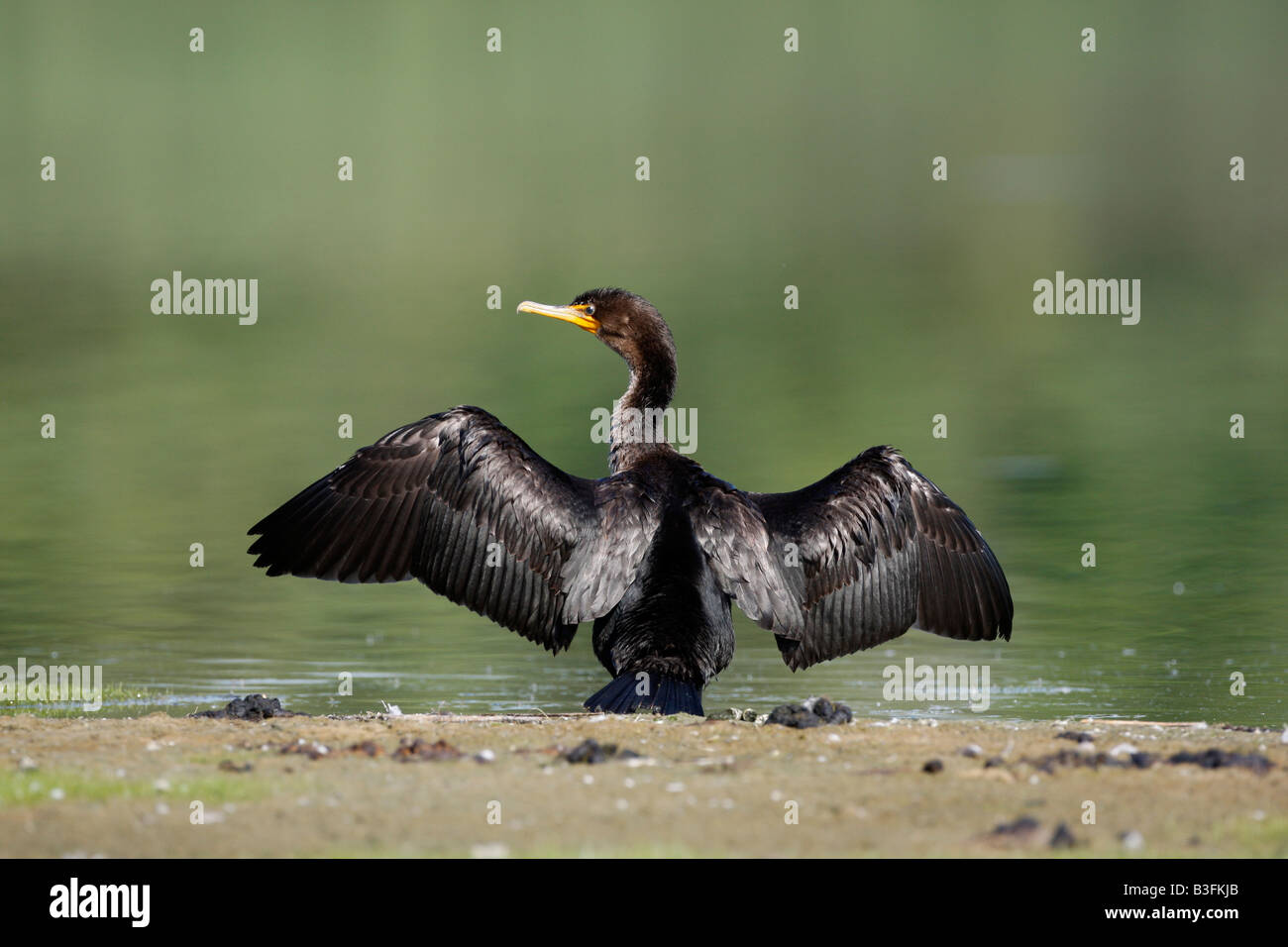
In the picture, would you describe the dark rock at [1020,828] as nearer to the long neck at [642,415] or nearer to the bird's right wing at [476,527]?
the bird's right wing at [476,527]

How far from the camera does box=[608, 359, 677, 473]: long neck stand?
42.4 ft

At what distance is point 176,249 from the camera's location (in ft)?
142

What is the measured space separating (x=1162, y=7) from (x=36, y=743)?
72315mm

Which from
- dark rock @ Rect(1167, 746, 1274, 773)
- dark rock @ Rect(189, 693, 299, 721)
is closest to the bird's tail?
dark rock @ Rect(189, 693, 299, 721)

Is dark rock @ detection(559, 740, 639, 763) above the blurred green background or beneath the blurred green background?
beneath

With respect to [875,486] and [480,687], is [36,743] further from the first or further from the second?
[875,486]

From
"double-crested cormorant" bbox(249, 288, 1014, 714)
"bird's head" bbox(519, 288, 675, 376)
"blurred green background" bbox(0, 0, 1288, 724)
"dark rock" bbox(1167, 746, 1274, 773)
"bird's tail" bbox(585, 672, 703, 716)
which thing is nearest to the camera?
"dark rock" bbox(1167, 746, 1274, 773)

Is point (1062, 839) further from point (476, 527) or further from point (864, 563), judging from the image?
point (476, 527)

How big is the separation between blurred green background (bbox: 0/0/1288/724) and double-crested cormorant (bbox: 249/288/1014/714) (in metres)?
1.11

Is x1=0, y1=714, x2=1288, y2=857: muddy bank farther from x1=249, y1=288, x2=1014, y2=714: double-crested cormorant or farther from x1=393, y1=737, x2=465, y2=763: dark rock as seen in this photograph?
x1=249, y1=288, x2=1014, y2=714: double-crested cormorant

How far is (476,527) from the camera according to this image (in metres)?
11.7

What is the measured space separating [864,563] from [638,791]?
4.57 metres

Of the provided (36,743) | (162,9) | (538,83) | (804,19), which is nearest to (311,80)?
(538,83)

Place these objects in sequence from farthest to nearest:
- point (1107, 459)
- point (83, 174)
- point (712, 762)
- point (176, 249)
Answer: point (83, 174) → point (176, 249) → point (1107, 459) → point (712, 762)
